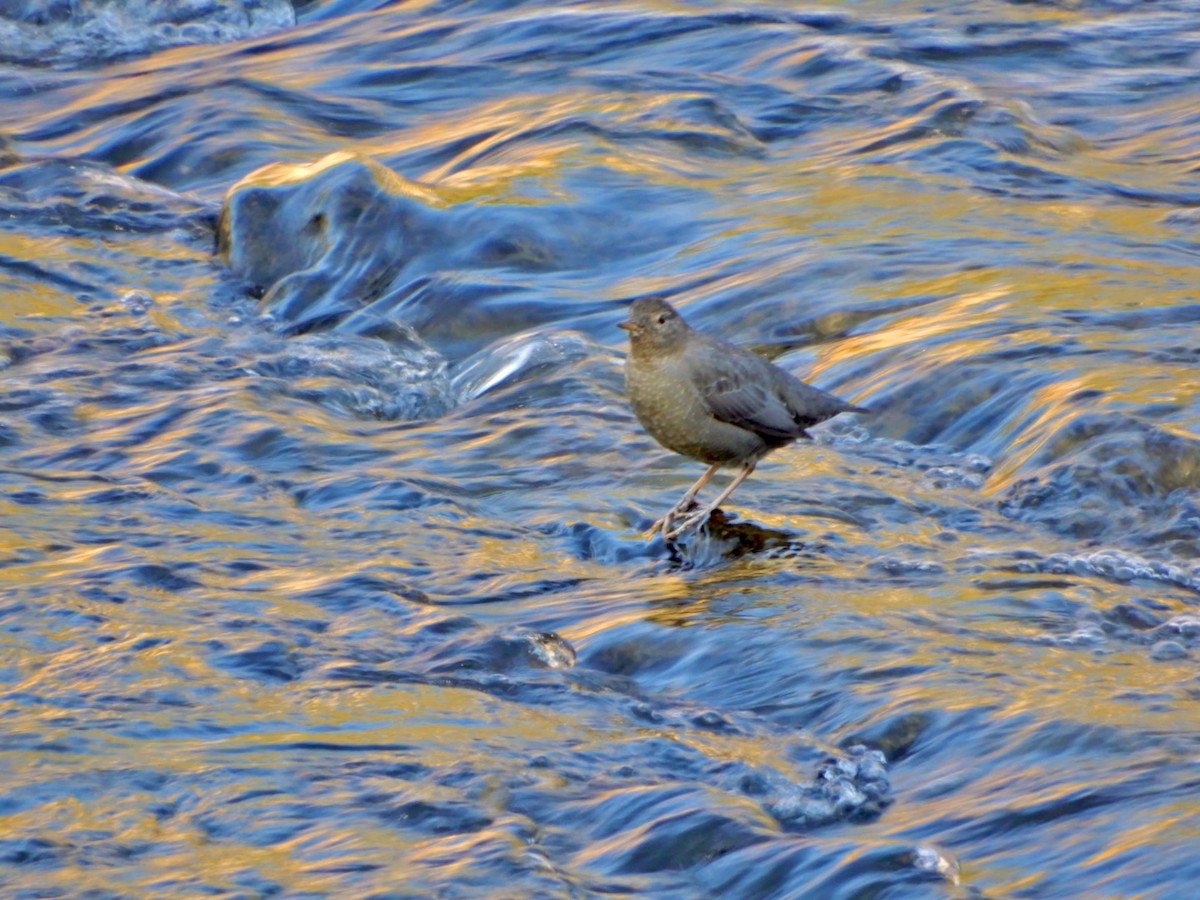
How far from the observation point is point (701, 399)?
610cm

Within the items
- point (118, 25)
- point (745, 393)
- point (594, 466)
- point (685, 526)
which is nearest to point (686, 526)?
point (685, 526)

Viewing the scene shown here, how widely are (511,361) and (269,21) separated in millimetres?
Answer: 6531

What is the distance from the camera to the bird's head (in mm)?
6238

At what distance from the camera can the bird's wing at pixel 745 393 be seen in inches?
242

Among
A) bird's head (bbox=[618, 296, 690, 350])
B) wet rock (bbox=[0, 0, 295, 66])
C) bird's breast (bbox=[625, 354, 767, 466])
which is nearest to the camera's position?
bird's breast (bbox=[625, 354, 767, 466])

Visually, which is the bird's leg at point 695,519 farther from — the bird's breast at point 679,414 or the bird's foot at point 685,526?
the bird's breast at point 679,414

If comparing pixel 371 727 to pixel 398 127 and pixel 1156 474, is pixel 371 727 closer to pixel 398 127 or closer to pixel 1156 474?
pixel 1156 474

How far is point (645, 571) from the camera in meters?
5.87

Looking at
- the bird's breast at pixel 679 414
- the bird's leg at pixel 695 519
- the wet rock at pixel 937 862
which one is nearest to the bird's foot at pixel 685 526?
the bird's leg at pixel 695 519

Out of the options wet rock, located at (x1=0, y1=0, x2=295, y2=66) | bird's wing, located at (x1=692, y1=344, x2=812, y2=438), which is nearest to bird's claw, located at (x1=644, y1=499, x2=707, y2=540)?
bird's wing, located at (x1=692, y1=344, x2=812, y2=438)

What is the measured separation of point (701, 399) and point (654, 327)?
33 cm

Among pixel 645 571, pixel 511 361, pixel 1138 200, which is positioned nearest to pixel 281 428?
pixel 511 361

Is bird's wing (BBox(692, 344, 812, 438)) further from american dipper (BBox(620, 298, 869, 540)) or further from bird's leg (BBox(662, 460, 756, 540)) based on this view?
bird's leg (BBox(662, 460, 756, 540))

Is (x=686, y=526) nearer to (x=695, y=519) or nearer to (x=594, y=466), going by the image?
(x=695, y=519)
